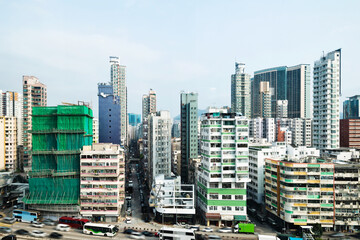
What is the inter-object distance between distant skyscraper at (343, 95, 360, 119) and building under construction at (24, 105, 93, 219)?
129138 millimetres

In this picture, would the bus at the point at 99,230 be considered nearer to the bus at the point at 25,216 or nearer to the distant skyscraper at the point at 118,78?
the bus at the point at 25,216

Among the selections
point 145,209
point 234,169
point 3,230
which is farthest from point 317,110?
point 3,230

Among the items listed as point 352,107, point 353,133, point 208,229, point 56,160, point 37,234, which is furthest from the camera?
point 352,107

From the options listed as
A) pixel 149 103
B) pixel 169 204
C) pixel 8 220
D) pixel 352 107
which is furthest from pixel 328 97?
pixel 149 103

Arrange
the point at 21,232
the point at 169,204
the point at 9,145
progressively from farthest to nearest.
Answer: the point at 9,145
the point at 169,204
the point at 21,232

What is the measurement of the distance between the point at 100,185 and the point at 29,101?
213ft

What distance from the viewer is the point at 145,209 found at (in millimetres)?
62812

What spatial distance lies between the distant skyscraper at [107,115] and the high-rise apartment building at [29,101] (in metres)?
28.4

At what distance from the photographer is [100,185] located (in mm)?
52750

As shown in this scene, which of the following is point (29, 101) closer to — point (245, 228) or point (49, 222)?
point (49, 222)

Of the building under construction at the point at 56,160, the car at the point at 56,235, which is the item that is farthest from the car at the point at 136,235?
the building under construction at the point at 56,160

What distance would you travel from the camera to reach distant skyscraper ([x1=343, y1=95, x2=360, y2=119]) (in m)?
134

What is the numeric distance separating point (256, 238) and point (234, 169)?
42.3ft

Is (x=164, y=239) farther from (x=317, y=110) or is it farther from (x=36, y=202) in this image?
(x=317, y=110)
